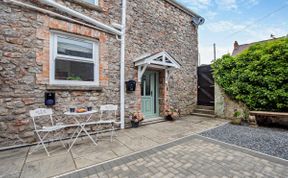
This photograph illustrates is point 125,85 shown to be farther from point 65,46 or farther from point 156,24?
point 156,24

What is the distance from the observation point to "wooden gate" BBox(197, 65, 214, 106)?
7781 mm

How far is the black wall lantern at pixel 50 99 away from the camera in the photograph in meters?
3.71

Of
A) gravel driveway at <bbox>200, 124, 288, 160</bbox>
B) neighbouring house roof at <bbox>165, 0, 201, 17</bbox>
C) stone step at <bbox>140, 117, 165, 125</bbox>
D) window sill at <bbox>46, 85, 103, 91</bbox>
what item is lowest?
gravel driveway at <bbox>200, 124, 288, 160</bbox>

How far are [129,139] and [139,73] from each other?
2.53 meters

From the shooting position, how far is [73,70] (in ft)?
14.0

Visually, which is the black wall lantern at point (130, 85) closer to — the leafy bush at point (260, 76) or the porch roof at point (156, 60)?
the porch roof at point (156, 60)

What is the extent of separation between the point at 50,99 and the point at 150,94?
12.6 feet

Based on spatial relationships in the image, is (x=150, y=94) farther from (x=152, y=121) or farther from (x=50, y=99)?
(x=50, y=99)

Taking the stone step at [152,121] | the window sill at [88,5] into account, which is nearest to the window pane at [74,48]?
the window sill at [88,5]

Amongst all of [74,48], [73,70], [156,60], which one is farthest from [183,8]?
[73,70]

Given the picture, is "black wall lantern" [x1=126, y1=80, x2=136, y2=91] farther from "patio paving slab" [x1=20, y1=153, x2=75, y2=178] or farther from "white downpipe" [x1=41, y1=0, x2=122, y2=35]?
"patio paving slab" [x1=20, y1=153, x2=75, y2=178]

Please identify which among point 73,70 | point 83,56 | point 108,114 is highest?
point 83,56

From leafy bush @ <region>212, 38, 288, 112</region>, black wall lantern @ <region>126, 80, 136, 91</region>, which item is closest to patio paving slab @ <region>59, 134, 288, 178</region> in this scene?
black wall lantern @ <region>126, 80, 136, 91</region>

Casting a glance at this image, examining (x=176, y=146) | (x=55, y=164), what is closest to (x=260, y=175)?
(x=176, y=146)
